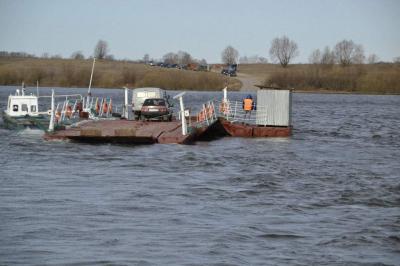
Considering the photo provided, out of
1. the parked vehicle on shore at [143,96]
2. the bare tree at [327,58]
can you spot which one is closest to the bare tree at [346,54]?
the bare tree at [327,58]

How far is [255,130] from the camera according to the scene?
137 ft

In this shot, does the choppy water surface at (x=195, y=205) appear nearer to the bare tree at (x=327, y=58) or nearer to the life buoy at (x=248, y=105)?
the life buoy at (x=248, y=105)

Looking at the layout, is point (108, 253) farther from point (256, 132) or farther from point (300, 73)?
point (300, 73)

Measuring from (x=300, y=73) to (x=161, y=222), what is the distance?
4642 inches

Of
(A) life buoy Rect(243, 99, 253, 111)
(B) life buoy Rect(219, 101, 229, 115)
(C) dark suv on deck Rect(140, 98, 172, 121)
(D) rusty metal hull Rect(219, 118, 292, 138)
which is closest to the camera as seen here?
(D) rusty metal hull Rect(219, 118, 292, 138)

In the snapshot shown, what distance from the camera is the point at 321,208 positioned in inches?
837

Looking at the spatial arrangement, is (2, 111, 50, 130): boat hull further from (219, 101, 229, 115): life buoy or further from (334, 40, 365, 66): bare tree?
(334, 40, 365, 66): bare tree

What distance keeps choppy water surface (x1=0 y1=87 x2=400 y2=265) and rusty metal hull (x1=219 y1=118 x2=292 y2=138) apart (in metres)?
4.25

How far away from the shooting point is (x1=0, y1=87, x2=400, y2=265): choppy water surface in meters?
16.0

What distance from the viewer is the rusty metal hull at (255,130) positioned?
137 ft

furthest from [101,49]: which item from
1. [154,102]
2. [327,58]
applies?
[154,102]

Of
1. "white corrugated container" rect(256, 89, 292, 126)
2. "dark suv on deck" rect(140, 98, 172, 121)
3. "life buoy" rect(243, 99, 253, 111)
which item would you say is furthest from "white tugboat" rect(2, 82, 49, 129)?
"white corrugated container" rect(256, 89, 292, 126)

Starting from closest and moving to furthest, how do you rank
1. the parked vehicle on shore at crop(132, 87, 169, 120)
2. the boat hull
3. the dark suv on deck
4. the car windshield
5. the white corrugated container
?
the white corrugated container < the boat hull < the dark suv on deck < the car windshield < the parked vehicle on shore at crop(132, 87, 169, 120)

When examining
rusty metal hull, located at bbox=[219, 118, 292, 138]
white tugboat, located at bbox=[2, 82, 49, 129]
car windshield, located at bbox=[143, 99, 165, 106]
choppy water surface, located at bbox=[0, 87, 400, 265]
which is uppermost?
car windshield, located at bbox=[143, 99, 165, 106]
